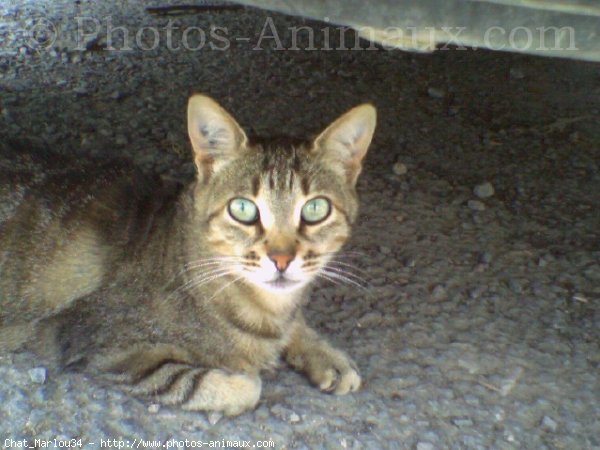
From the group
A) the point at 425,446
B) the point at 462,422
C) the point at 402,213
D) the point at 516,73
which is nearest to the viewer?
the point at 425,446

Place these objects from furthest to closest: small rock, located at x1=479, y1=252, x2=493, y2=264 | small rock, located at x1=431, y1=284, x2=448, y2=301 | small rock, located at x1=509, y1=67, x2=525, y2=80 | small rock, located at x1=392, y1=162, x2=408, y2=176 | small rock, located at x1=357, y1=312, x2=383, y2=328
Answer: small rock, located at x1=509, y1=67, x2=525, y2=80 → small rock, located at x1=392, y1=162, x2=408, y2=176 → small rock, located at x1=479, y1=252, x2=493, y2=264 → small rock, located at x1=431, y1=284, x2=448, y2=301 → small rock, located at x1=357, y1=312, x2=383, y2=328

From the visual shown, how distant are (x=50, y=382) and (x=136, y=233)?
598 millimetres

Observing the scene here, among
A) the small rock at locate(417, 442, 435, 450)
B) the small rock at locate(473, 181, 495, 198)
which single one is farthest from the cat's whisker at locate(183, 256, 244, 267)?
the small rock at locate(473, 181, 495, 198)

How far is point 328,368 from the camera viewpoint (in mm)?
2352

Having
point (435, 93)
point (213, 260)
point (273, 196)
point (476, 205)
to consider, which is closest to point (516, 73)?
point (435, 93)

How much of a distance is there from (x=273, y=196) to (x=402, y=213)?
1.38 meters

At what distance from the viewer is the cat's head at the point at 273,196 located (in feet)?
7.15

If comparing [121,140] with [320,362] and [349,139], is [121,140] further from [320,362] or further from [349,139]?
[320,362]

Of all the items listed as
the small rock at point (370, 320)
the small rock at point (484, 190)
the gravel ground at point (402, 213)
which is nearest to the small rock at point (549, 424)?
the gravel ground at point (402, 213)

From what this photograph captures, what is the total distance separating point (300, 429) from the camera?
2.14 metres

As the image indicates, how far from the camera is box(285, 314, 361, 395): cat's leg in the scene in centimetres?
232

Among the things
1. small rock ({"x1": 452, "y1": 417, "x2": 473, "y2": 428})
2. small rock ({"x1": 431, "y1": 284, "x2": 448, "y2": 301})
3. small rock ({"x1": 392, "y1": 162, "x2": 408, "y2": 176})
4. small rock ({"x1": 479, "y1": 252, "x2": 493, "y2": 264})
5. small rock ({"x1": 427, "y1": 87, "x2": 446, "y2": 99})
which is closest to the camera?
small rock ({"x1": 452, "y1": 417, "x2": 473, "y2": 428})

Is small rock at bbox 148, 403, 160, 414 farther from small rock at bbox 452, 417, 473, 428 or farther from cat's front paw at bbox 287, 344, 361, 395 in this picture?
small rock at bbox 452, 417, 473, 428

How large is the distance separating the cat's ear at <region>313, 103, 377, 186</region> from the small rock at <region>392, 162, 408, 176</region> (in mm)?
1366
